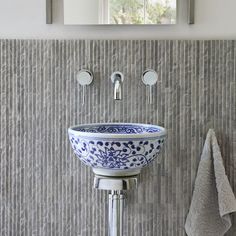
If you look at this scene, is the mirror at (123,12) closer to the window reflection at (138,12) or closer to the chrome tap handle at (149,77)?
the window reflection at (138,12)

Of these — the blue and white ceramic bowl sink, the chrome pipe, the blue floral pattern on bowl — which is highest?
the blue floral pattern on bowl

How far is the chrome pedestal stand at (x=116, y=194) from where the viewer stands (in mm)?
1890

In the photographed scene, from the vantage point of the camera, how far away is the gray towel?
2018 millimetres

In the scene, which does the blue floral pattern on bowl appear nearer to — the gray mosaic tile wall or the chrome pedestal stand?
the gray mosaic tile wall

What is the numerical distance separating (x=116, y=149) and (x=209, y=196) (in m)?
0.58

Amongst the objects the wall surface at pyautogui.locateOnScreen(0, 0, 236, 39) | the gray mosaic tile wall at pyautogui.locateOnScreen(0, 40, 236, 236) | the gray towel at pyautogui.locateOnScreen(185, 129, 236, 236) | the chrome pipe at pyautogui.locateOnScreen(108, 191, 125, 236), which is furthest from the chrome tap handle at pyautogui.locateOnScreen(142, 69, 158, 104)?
the chrome pipe at pyautogui.locateOnScreen(108, 191, 125, 236)

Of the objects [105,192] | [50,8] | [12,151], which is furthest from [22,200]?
[50,8]

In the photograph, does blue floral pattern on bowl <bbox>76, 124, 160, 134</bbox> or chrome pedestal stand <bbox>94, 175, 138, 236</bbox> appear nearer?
chrome pedestal stand <bbox>94, 175, 138, 236</bbox>

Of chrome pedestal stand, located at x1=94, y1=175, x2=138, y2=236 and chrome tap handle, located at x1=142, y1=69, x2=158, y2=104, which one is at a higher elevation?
chrome tap handle, located at x1=142, y1=69, x2=158, y2=104

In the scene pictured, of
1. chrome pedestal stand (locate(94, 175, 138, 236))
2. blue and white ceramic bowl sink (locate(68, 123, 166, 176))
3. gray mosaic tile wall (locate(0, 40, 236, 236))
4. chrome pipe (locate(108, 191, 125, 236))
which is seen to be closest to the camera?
blue and white ceramic bowl sink (locate(68, 123, 166, 176))

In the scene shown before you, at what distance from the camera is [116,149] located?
1.77m

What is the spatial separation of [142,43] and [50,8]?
19.3 inches

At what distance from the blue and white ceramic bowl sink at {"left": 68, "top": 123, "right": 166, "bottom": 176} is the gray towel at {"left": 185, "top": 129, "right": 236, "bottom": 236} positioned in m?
0.31

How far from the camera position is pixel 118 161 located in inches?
70.8
